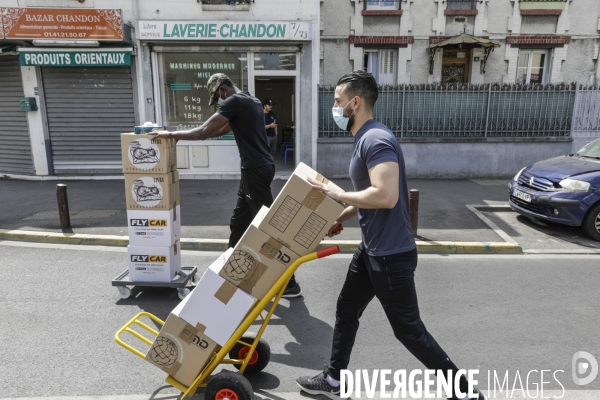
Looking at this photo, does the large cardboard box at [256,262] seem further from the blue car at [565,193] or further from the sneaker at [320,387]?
the blue car at [565,193]

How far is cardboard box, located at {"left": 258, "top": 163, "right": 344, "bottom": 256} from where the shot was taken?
8.36 ft

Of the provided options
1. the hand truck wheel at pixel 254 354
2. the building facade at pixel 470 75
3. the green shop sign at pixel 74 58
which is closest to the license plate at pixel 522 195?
the building facade at pixel 470 75

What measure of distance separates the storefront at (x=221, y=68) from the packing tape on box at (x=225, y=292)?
865cm

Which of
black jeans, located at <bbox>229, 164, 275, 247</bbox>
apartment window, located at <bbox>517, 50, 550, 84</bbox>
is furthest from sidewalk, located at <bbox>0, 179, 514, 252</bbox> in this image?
apartment window, located at <bbox>517, 50, 550, 84</bbox>

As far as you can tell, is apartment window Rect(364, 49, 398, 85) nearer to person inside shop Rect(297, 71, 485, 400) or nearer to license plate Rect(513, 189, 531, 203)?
license plate Rect(513, 189, 531, 203)

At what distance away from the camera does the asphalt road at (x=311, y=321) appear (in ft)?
10.8

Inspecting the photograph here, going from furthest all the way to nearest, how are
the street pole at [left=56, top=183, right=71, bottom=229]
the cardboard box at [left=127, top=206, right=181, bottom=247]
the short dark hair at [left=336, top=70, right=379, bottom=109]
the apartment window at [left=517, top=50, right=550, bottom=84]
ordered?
the apartment window at [left=517, top=50, right=550, bottom=84]
the street pole at [left=56, top=183, right=71, bottom=229]
the cardboard box at [left=127, top=206, right=181, bottom=247]
the short dark hair at [left=336, top=70, right=379, bottom=109]

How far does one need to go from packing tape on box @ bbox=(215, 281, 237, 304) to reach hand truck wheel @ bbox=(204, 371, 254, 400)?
1.54 ft

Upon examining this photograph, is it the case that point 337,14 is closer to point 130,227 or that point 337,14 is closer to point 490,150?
point 490,150

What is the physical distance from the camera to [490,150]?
1147 centimetres

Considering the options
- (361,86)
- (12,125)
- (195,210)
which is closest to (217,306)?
(361,86)

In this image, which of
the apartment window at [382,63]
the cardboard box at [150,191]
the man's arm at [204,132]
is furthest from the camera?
the apartment window at [382,63]

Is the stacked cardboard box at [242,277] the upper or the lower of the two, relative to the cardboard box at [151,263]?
upper

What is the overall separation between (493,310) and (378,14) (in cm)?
1130
